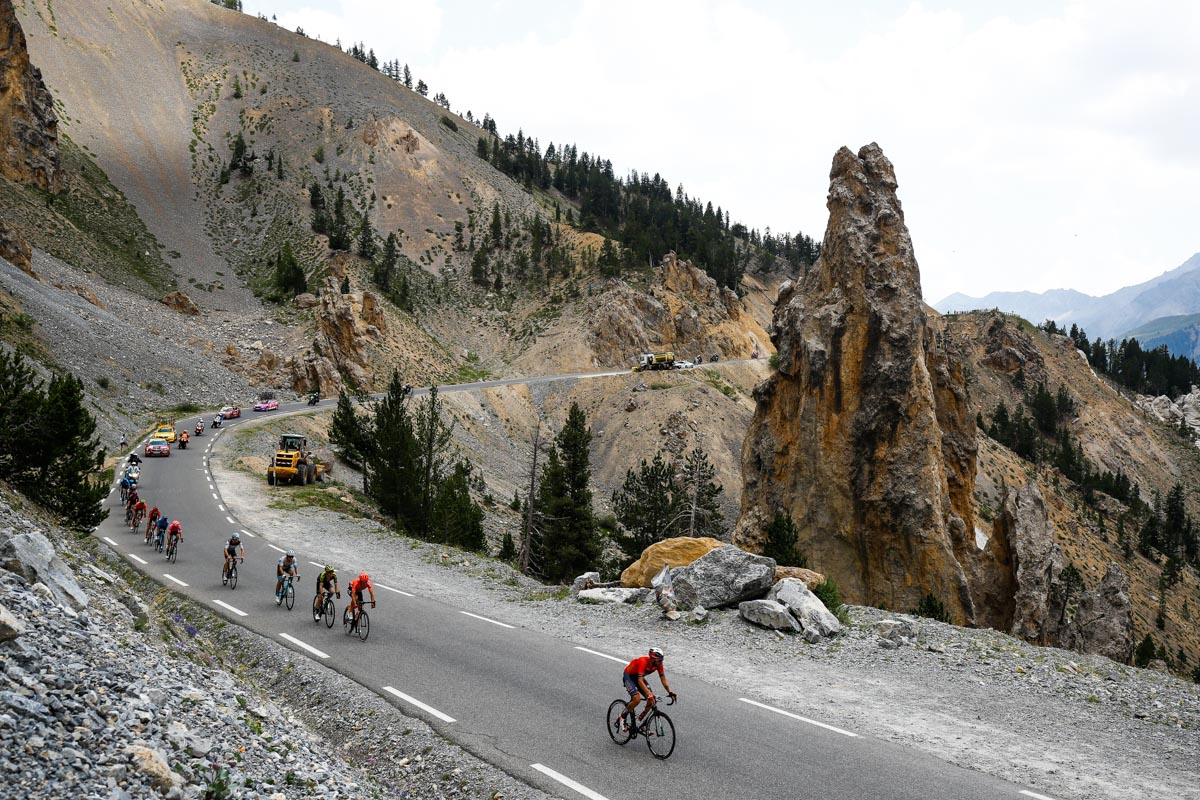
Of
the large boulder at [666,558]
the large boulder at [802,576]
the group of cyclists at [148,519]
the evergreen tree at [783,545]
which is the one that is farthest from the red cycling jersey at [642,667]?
the evergreen tree at [783,545]

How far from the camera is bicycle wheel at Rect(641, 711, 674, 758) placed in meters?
10.0

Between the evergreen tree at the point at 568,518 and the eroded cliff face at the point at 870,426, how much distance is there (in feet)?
37.6

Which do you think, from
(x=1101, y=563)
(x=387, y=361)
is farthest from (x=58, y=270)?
(x=1101, y=563)

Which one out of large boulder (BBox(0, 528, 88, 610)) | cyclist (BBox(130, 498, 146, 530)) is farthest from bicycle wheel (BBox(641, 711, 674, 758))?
cyclist (BBox(130, 498, 146, 530))

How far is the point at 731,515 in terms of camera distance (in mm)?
63938

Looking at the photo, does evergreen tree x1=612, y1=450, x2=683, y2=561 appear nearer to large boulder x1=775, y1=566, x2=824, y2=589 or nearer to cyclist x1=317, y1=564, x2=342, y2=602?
large boulder x1=775, y1=566, x2=824, y2=589

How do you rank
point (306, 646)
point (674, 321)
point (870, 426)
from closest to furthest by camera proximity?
1. point (306, 646)
2. point (870, 426)
3. point (674, 321)

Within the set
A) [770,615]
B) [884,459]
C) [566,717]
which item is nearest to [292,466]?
[770,615]

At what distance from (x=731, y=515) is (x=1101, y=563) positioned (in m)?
47.8

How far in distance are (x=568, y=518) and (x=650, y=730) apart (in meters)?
24.9

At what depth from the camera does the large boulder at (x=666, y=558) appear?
802 inches

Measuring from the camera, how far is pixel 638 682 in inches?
399

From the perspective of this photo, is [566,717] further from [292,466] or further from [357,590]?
[292,466]

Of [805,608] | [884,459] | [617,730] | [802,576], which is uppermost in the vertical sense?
[884,459]
